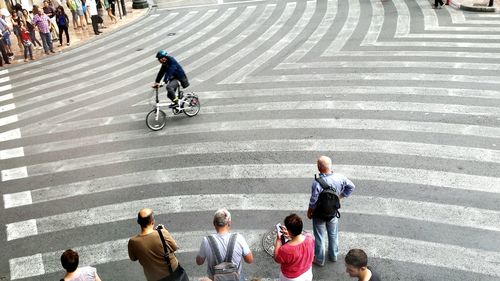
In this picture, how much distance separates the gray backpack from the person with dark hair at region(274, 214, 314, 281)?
0.51 m

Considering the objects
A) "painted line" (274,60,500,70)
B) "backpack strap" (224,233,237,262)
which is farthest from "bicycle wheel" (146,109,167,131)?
"backpack strap" (224,233,237,262)

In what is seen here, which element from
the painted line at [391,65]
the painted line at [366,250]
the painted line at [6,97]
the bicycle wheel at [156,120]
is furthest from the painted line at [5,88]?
the painted line at [366,250]

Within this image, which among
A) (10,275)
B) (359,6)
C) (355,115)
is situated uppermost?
(359,6)

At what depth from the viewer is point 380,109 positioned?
11.8 meters

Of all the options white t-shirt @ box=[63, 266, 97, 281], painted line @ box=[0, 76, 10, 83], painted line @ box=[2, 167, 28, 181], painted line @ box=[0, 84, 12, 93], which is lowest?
painted line @ box=[2, 167, 28, 181]

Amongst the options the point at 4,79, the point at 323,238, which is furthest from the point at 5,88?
the point at 323,238

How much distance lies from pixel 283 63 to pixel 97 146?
6.70m

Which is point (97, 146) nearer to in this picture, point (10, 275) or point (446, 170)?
point (10, 275)

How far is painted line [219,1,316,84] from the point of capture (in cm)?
1475

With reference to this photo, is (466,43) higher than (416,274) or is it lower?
higher

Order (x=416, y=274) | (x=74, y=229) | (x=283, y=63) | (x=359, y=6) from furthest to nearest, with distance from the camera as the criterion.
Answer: (x=359, y=6)
(x=283, y=63)
(x=74, y=229)
(x=416, y=274)

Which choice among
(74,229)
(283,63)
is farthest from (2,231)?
(283,63)

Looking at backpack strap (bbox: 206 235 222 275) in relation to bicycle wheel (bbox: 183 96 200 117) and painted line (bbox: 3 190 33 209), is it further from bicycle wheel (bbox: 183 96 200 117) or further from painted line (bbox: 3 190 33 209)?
bicycle wheel (bbox: 183 96 200 117)

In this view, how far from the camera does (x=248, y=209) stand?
8.53m
